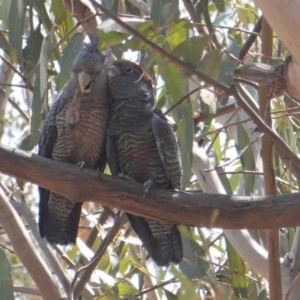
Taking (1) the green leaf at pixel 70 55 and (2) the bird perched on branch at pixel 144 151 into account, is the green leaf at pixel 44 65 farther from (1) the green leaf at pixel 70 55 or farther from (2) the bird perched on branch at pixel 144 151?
(2) the bird perched on branch at pixel 144 151

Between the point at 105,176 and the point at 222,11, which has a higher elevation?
the point at 222,11

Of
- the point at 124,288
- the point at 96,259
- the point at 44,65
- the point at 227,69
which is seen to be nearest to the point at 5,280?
the point at 96,259

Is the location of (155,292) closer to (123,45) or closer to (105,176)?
(105,176)

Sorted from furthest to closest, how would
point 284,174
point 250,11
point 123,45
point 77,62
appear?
point 284,174 < point 250,11 < point 77,62 < point 123,45

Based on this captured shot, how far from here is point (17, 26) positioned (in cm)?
183

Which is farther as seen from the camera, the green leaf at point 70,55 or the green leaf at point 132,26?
the green leaf at point 70,55

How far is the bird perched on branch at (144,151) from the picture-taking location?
1948 mm

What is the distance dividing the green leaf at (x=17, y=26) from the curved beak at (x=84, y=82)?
188mm

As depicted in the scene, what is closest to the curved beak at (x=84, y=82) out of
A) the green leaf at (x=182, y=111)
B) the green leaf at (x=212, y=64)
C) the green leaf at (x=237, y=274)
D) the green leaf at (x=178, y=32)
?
the green leaf at (x=182, y=111)

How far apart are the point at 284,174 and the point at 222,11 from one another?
0.73 metres

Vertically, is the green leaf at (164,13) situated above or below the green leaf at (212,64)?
above

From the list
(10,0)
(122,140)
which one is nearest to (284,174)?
(122,140)

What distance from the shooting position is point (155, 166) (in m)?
2.02

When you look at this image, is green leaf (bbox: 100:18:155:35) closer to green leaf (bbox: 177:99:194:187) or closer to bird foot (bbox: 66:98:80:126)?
green leaf (bbox: 177:99:194:187)
